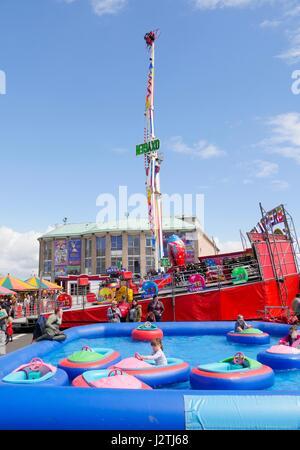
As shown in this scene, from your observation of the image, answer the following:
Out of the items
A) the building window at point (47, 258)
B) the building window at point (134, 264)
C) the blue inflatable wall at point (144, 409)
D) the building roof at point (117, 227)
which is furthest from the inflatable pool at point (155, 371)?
the building window at point (47, 258)

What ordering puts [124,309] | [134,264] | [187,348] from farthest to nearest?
[134,264]
[124,309]
[187,348]

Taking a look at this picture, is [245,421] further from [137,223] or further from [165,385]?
[137,223]

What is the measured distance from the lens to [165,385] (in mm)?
7656

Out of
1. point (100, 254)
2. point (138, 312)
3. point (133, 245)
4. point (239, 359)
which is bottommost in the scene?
point (239, 359)

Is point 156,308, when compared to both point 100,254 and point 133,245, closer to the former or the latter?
point 133,245

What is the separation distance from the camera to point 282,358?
28.0ft

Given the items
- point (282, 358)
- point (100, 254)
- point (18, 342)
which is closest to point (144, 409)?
point (282, 358)

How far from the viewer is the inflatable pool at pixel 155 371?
7375 millimetres

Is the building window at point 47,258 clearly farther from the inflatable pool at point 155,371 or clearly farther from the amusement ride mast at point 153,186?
the inflatable pool at point 155,371

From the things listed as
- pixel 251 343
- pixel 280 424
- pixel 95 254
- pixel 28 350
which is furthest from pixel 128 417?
pixel 95 254

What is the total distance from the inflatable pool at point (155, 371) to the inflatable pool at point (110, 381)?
2.84 ft

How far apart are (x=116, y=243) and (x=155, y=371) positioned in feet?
179

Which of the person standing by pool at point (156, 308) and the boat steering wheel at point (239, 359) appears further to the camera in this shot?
the person standing by pool at point (156, 308)

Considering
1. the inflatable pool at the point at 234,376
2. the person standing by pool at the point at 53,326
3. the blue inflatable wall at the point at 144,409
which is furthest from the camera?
the person standing by pool at the point at 53,326
